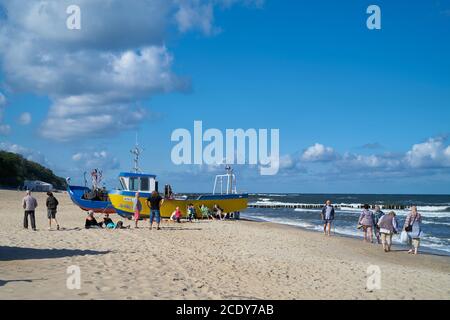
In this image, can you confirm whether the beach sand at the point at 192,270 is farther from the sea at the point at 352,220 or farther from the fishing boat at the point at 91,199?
the fishing boat at the point at 91,199

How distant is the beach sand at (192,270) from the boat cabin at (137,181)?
966cm

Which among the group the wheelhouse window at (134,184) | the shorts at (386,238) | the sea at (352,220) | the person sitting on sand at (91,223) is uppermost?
the wheelhouse window at (134,184)

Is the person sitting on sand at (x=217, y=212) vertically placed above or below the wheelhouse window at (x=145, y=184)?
below

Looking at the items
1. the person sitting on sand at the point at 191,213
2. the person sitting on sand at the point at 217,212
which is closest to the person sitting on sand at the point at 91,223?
the person sitting on sand at the point at 191,213

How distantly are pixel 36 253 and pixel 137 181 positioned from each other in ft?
48.9

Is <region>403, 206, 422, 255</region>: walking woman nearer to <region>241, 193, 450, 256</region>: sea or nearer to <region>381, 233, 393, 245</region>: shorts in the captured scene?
<region>381, 233, 393, 245</region>: shorts

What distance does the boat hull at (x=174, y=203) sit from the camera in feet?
83.7

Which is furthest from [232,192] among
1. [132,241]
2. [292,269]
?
[292,269]

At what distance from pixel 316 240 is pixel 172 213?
33.0 feet

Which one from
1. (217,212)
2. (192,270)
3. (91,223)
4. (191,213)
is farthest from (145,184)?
(192,270)

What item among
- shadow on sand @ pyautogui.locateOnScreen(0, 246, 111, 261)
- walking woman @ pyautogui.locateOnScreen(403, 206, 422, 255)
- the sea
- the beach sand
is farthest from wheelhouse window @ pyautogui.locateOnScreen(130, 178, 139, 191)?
walking woman @ pyautogui.locateOnScreen(403, 206, 422, 255)

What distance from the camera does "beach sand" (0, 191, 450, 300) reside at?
772 centimetres

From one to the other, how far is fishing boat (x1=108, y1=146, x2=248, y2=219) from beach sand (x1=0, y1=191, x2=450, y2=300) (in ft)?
29.8
